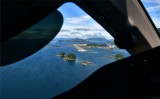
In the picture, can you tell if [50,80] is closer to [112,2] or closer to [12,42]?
[12,42]

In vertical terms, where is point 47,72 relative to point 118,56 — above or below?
above

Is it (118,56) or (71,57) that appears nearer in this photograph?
(71,57)

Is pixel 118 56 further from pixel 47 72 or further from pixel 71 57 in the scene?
pixel 47 72

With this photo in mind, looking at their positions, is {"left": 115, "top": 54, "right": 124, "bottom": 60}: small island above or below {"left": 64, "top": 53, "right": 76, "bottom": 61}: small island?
below

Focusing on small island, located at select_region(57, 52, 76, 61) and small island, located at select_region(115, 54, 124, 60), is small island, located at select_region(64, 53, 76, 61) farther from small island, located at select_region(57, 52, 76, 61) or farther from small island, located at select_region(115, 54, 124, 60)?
small island, located at select_region(115, 54, 124, 60)

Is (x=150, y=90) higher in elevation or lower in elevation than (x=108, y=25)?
lower

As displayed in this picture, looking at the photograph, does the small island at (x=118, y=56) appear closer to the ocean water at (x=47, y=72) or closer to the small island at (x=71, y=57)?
the ocean water at (x=47, y=72)

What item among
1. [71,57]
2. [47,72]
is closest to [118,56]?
[71,57]

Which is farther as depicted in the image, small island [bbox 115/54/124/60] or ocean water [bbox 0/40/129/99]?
small island [bbox 115/54/124/60]

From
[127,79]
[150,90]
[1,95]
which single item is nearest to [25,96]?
[1,95]
